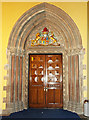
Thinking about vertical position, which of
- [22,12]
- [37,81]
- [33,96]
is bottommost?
[33,96]

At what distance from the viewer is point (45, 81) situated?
563cm

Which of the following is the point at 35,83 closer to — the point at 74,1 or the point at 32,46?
the point at 32,46

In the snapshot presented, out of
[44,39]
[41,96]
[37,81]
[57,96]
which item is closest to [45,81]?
[37,81]

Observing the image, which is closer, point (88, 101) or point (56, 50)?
point (88, 101)

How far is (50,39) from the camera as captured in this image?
5.68m

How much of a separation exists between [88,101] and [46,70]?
186 cm

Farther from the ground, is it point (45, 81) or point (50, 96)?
point (45, 81)

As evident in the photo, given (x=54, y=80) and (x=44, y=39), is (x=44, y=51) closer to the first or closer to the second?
(x=44, y=39)

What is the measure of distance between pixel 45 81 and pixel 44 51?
112 centimetres

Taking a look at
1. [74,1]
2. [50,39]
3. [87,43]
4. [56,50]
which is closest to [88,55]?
[87,43]

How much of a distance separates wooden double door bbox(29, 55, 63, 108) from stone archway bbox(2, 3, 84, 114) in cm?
25

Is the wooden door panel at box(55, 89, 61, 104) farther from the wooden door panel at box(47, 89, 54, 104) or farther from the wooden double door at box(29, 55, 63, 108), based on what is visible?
the wooden door panel at box(47, 89, 54, 104)

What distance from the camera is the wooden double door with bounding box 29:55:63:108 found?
18.3ft

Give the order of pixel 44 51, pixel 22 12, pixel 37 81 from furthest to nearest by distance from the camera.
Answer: pixel 37 81 → pixel 44 51 → pixel 22 12
